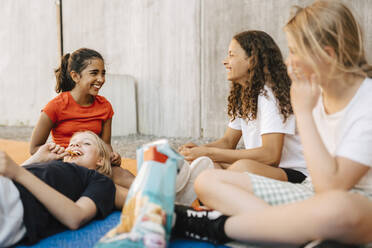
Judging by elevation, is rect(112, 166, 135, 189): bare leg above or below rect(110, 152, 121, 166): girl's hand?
below

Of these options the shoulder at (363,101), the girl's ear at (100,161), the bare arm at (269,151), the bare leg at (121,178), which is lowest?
the bare leg at (121,178)

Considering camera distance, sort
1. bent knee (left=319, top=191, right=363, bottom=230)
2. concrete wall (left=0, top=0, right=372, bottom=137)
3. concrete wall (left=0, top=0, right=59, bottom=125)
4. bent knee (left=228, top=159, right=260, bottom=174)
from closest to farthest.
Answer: bent knee (left=319, top=191, right=363, bottom=230) < bent knee (left=228, top=159, right=260, bottom=174) < concrete wall (left=0, top=0, right=372, bottom=137) < concrete wall (left=0, top=0, right=59, bottom=125)

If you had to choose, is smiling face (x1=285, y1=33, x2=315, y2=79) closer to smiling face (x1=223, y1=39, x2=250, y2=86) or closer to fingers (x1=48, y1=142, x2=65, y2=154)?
smiling face (x1=223, y1=39, x2=250, y2=86)

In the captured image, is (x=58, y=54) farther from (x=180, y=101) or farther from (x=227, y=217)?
(x=227, y=217)

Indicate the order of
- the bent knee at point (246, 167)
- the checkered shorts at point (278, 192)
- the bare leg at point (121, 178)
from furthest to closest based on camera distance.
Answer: the bare leg at point (121, 178)
the bent knee at point (246, 167)
the checkered shorts at point (278, 192)

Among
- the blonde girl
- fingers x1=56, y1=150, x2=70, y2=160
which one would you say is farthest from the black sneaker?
fingers x1=56, y1=150, x2=70, y2=160

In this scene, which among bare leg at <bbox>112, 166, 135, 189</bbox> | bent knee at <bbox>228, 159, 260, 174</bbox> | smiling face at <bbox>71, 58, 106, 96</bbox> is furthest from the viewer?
smiling face at <bbox>71, 58, 106, 96</bbox>

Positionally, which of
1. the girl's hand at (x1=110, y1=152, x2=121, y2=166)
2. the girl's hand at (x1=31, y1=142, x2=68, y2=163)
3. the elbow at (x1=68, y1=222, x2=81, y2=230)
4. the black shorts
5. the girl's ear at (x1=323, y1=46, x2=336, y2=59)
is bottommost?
the elbow at (x1=68, y1=222, x2=81, y2=230)

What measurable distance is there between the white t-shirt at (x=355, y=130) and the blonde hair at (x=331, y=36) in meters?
0.09

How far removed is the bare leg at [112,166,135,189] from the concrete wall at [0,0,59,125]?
4.80 m

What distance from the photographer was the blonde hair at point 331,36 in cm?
98

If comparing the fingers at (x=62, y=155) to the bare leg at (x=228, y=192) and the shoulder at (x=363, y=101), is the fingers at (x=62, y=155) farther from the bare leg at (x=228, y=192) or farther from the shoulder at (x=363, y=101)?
the shoulder at (x=363, y=101)

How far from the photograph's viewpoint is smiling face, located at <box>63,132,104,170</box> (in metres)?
1.49

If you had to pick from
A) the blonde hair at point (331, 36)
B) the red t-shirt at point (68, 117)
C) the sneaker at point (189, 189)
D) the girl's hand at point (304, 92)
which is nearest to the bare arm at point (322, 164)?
the girl's hand at point (304, 92)
